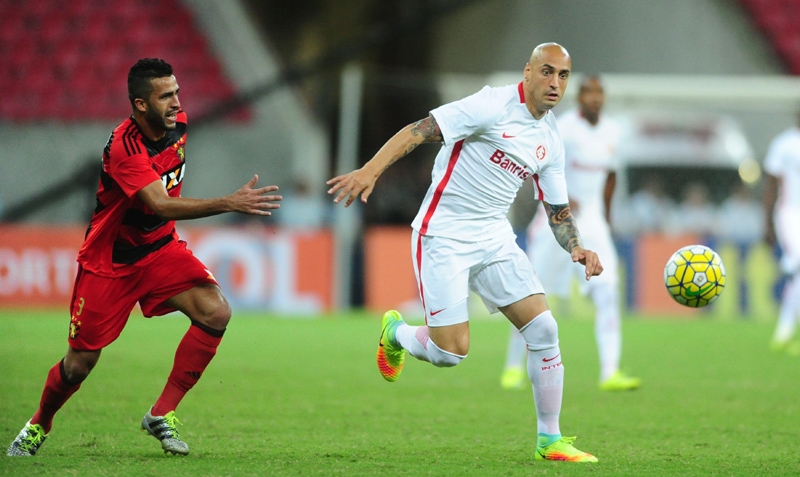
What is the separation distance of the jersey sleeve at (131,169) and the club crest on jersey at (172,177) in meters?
0.30

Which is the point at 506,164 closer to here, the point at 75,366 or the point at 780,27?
the point at 75,366

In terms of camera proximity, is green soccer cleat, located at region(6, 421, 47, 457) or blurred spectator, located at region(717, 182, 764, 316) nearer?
green soccer cleat, located at region(6, 421, 47, 457)

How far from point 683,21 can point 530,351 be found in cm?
1522

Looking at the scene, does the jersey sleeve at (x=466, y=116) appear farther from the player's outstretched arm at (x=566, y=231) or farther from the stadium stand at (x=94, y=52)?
the stadium stand at (x=94, y=52)

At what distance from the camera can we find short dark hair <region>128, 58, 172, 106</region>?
5.71 metres

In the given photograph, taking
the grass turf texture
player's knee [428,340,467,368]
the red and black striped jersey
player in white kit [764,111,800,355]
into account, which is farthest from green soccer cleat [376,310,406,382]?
player in white kit [764,111,800,355]

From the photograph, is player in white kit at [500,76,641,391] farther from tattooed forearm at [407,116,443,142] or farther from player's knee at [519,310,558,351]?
tattooed forearm at [407,116,443,142]

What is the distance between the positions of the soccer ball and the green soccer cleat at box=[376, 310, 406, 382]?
1.66 metres

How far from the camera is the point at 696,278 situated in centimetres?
648

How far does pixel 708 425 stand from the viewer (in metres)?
7.10

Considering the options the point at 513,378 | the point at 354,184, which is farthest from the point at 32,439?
the point at 513,378

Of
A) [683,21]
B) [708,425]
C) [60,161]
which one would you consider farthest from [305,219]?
[708,425]

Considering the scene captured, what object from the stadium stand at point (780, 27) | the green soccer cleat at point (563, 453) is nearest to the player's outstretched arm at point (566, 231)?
the green soccer cleat at point (563, 453)

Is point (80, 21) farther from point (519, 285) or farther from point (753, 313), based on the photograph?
point (519, 285)
